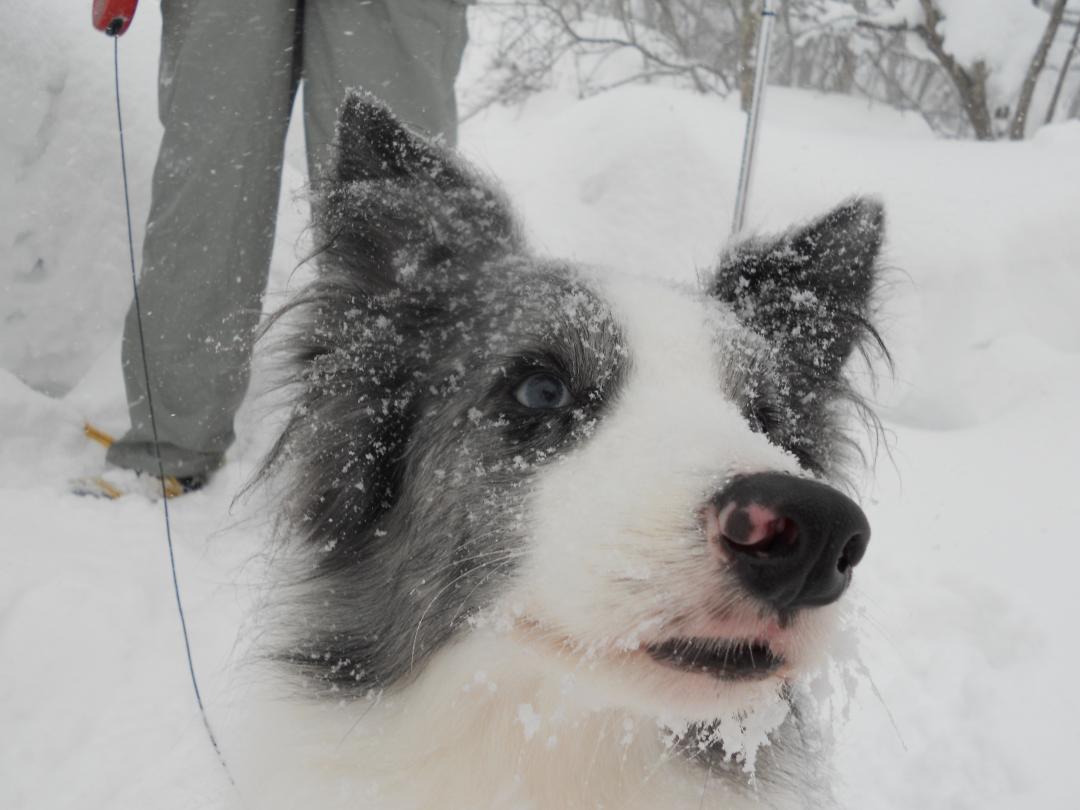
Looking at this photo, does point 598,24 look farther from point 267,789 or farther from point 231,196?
point 267,789

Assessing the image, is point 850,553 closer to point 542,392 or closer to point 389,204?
point 542,392

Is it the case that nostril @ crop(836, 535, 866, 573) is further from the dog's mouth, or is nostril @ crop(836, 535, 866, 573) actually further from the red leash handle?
the red leash handle

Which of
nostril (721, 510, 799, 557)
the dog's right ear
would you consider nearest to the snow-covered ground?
the dog's right ear

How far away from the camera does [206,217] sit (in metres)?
3.10

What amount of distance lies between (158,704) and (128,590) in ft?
1.58

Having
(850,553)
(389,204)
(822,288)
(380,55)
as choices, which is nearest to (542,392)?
(389,204)

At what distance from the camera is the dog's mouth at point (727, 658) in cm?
132

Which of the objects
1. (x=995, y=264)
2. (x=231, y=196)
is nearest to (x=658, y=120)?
(x=995, y=264)

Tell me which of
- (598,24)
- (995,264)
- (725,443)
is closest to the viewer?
(725,443)

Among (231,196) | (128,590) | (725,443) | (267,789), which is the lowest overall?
(128,590)

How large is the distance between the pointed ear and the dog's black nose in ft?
3.13

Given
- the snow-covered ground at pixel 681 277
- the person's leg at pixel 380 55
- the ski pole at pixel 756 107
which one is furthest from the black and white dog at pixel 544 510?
the ski pole at pixel 756 107

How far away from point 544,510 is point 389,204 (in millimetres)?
843

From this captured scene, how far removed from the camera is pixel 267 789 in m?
1.80
